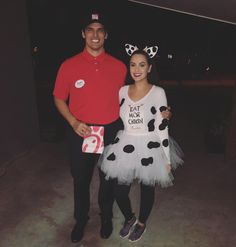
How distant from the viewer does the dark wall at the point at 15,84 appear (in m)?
4.47

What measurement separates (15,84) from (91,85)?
2.26 m

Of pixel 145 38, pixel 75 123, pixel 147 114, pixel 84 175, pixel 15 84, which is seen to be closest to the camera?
pixel 147 114

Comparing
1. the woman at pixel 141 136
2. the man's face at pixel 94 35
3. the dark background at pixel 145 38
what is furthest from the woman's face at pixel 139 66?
the dark background at pixel 145 38

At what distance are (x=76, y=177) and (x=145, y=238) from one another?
2.78ft

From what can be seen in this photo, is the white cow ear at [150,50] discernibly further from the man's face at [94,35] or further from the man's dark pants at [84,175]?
the man's dark pants at [84,175]

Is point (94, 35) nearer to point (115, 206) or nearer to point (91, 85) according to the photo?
point (91, 85)

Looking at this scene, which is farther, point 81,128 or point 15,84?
point 15,84

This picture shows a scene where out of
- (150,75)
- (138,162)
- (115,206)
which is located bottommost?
(115,206)

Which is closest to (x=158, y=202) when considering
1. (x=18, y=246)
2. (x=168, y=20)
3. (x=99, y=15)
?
(x=18, y=246)

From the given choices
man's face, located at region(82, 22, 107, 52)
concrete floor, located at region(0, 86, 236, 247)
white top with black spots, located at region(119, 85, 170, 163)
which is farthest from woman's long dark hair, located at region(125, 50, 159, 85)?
concrete floor, located at region(0, 86, 236, 247)

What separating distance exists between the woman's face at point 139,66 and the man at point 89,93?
24cm

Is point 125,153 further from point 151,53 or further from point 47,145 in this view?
point 47,145

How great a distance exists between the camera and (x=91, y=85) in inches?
110

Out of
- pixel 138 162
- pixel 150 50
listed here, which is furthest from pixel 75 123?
pixel 150 50
